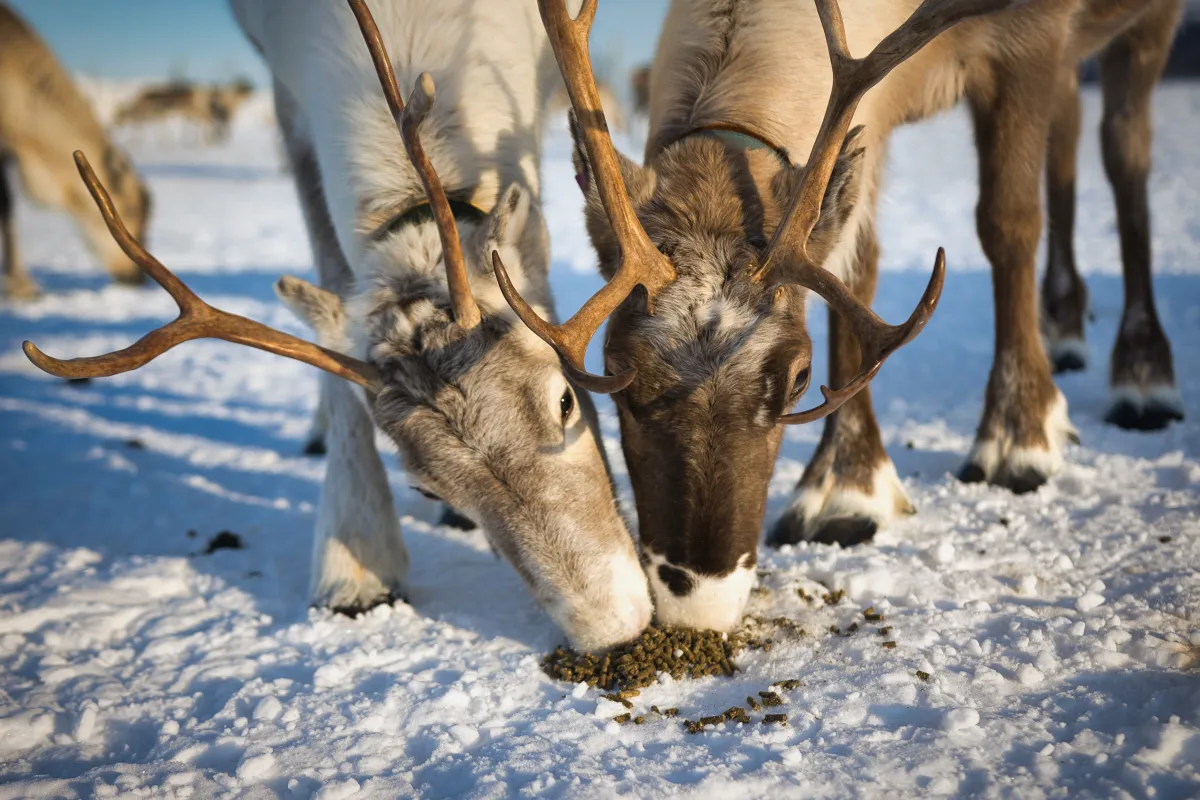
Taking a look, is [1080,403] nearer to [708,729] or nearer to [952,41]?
[952,41]

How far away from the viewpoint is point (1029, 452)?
398cm

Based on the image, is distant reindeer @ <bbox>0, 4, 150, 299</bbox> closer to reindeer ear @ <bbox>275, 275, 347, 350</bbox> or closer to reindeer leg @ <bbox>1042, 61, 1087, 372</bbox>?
reindeer ear @ <bbox>275, 275, 347, 350</bbox>

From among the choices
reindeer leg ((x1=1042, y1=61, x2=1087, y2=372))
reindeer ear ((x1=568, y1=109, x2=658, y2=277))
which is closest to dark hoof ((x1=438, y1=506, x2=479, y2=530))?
reindeer ear ((x1=568, y1=109, x2=658, y2=277))

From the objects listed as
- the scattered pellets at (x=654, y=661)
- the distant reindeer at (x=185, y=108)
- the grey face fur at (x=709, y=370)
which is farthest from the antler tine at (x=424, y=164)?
the distant reindeer at (x=185, y=108)

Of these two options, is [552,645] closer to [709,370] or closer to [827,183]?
[709,370]

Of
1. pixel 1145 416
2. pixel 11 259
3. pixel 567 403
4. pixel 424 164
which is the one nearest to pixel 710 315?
pixel 567 403

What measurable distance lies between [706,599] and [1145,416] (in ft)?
10.4

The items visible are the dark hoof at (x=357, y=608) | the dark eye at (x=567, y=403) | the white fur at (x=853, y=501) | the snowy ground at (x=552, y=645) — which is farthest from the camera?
the white fur at (x=853, y=501)

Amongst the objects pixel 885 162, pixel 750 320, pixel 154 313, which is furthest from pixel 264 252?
pixel 750 320

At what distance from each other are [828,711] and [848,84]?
175cm

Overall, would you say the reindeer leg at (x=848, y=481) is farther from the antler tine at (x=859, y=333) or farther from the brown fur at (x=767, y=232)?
the antler tine at (x=859, y=333)

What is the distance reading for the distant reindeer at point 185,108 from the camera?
134 ft

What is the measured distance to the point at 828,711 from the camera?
2.43m

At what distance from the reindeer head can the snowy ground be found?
478 mm
